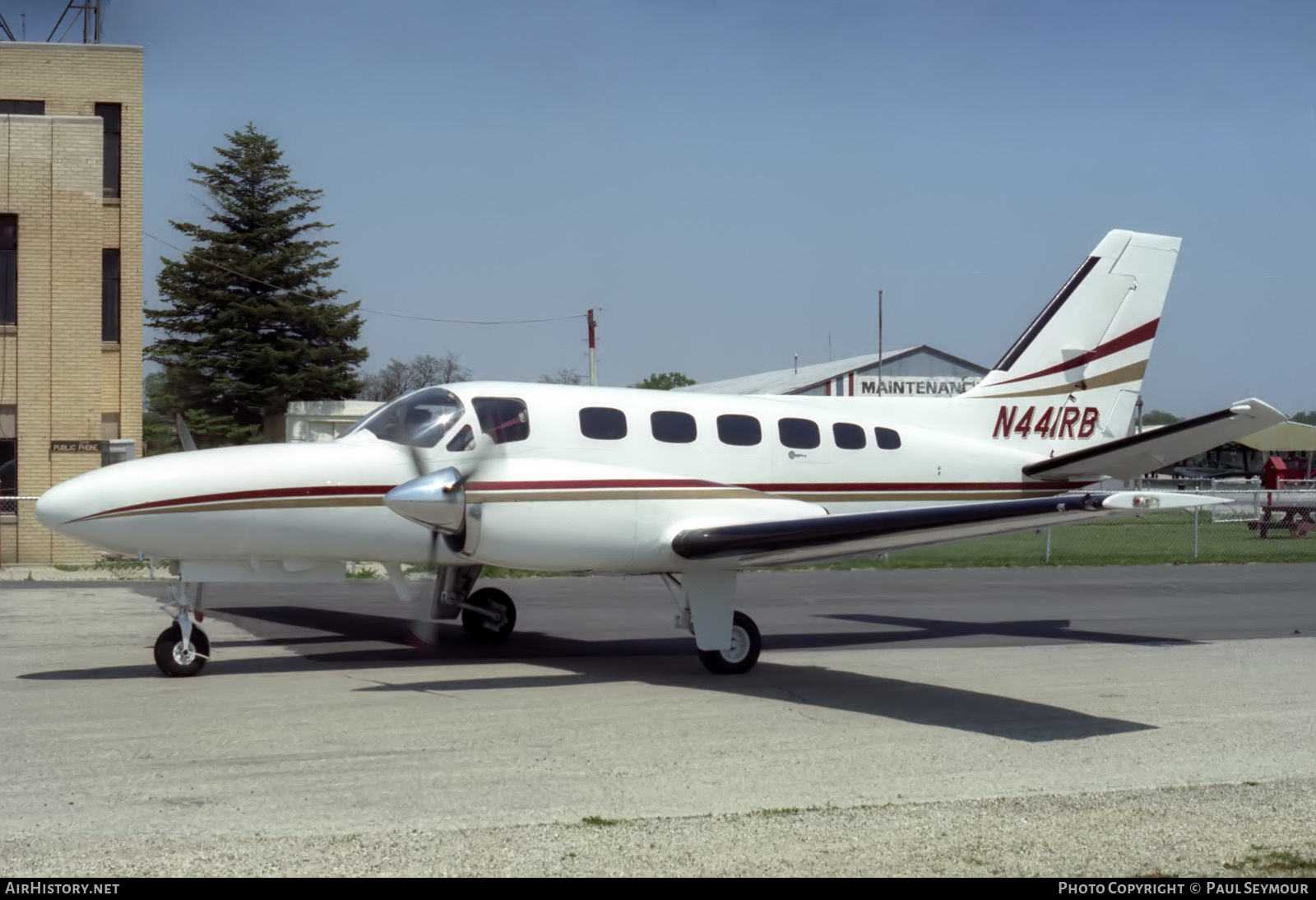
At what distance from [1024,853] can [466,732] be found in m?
4.41

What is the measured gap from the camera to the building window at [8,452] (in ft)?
84.7

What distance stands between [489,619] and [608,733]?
5.24 meters

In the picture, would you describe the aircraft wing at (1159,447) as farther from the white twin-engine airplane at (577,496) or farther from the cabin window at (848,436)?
the cabin window at (848,436)

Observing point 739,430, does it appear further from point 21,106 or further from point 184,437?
point 21,106

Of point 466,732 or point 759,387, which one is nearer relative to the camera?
point 466,732

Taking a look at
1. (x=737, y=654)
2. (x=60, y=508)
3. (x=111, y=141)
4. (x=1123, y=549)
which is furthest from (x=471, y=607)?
(x=1123, y=549)

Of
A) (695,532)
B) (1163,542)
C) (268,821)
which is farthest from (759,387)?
(268,821)

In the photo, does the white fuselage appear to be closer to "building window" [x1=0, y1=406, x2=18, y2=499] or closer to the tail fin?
the tail fin

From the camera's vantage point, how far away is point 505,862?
6.09m

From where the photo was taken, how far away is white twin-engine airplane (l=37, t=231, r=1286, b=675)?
34.9 feet

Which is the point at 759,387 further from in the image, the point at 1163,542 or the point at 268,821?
the point at 268,821

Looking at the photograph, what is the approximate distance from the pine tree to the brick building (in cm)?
1466

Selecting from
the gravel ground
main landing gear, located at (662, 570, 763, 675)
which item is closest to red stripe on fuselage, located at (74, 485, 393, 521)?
main landing gear, located at (662, 570, 763, 675)

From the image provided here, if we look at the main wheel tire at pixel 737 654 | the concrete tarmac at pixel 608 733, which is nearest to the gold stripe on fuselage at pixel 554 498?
the main wheel tire at pixel 737 654
